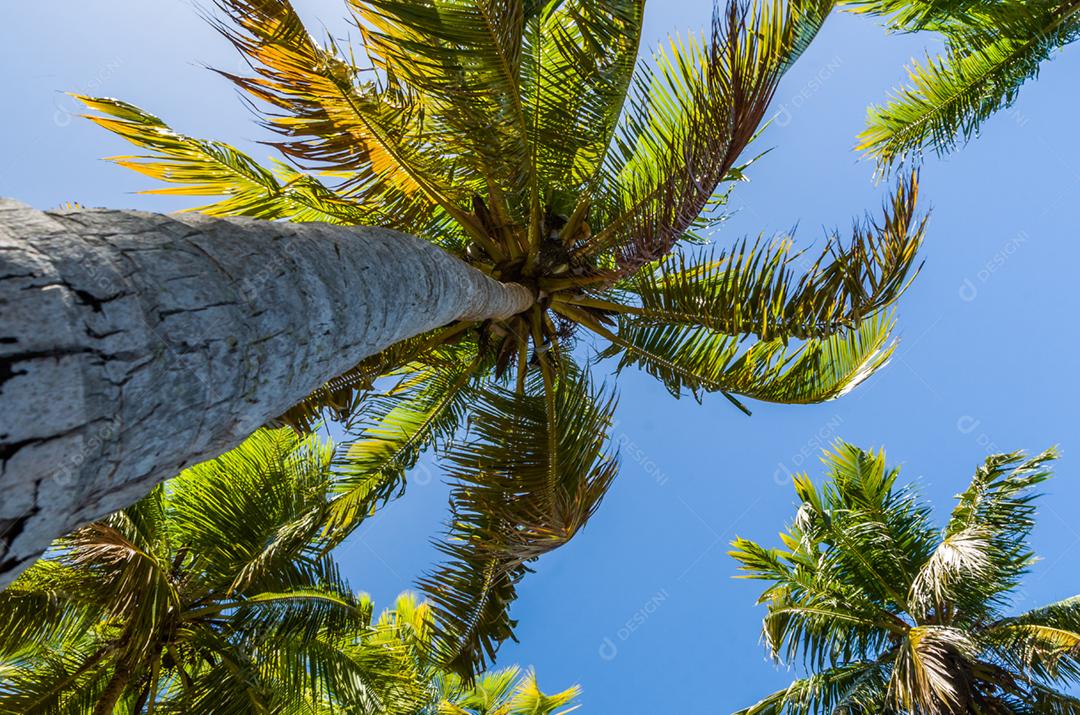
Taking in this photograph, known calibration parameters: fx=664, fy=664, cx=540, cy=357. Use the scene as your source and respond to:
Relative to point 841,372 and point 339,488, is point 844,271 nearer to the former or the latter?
point 841,372

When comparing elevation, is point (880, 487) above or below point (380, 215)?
below

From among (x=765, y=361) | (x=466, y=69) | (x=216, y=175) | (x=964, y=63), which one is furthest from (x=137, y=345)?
(x=964, y=63)

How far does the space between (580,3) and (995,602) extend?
8.06 meters

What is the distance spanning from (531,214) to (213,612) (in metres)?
4.17

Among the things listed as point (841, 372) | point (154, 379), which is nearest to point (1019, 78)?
point (841, 372)

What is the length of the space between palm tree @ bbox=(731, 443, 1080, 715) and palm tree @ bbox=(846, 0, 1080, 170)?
12.5 feet

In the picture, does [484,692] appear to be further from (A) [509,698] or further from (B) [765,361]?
(B) [765,361]

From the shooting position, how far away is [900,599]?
8.16m

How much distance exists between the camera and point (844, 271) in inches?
174

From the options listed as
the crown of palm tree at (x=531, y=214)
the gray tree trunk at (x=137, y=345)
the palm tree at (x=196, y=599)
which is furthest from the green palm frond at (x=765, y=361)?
the gray tree trunk at (x=137, y=345)

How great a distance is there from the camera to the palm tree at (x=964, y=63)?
6570 millimetres

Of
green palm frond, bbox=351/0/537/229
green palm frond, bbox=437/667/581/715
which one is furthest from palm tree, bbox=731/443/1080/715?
green palm frond, bbox=351/0/537/229

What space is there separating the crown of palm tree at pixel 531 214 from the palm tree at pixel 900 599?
3.55 m

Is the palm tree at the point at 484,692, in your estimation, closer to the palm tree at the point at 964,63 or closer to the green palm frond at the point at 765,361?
the green palm frond at the point at 765,361
